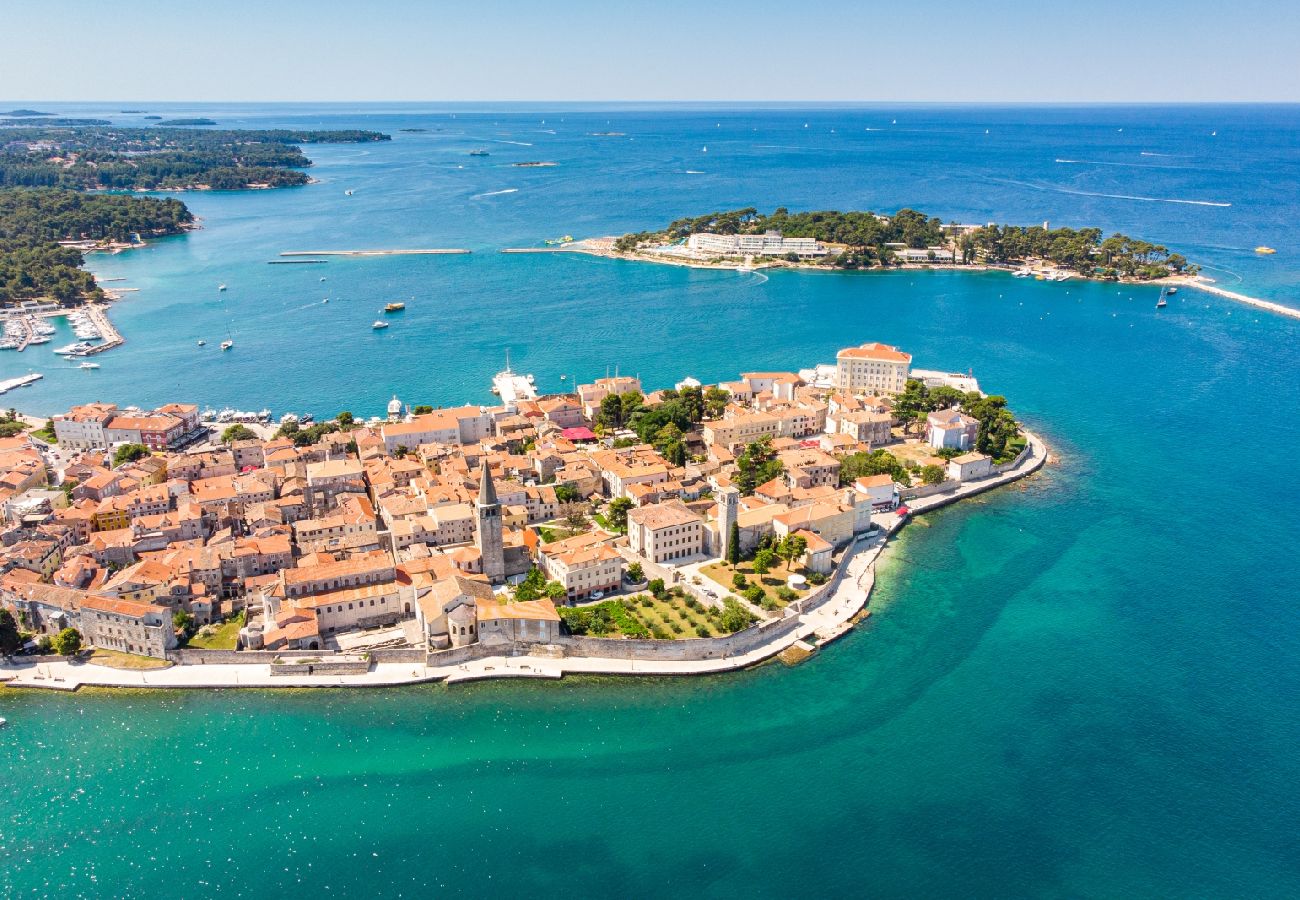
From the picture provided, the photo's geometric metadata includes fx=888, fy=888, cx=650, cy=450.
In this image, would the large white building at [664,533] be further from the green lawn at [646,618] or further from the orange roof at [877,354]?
the orange roof at [877,354]

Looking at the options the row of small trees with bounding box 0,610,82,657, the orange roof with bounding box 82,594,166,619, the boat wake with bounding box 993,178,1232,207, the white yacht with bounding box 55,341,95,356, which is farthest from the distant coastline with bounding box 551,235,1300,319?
Result: the row of small trees with bounding box 0,610,82,657

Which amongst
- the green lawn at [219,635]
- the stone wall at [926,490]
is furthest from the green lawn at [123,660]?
the stone wall at [926,490]

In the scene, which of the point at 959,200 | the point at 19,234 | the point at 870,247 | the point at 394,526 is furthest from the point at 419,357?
the point at 959,200

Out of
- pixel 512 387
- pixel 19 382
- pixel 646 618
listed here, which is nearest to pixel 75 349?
pixel 19 382

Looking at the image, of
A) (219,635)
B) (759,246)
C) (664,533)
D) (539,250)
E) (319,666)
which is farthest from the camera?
(539,250)

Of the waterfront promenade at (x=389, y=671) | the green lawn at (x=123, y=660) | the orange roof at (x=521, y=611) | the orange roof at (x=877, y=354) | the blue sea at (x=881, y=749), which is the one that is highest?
the orange roof at (x=877, y=354)

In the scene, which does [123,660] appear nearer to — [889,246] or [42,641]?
[42,641]
